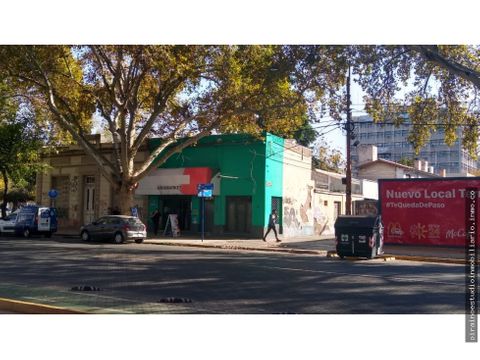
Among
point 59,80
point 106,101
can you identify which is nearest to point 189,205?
point 106,101

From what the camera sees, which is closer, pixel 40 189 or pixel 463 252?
pixel 463 252

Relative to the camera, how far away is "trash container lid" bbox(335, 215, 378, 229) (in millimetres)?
19047

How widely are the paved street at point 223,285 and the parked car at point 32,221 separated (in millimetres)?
11890

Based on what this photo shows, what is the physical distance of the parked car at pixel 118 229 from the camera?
987 inches

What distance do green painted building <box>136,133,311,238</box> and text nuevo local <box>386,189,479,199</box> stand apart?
7070 mm

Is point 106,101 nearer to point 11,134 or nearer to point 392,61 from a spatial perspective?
point 11,134

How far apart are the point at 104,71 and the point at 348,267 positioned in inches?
695

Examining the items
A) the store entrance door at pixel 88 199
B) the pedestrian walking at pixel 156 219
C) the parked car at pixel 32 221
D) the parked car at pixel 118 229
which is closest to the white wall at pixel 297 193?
the pedestrian walking at pixel 156 219

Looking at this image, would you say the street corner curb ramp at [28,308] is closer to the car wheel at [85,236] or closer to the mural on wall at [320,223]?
the car wheel at [85,236]

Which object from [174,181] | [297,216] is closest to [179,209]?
[174,181]

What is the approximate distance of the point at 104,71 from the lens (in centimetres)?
2739

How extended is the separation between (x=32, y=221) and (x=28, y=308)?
22.0m

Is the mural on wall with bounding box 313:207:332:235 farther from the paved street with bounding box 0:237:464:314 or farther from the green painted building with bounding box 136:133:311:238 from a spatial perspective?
the paved street with bounding box 0:237:464:314

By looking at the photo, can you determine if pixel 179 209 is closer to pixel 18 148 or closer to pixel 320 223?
pixel 320 223
